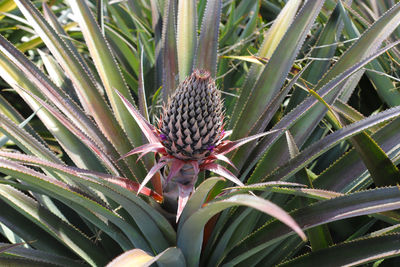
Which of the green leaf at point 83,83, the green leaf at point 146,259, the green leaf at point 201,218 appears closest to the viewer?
the green leaf at point 201,218

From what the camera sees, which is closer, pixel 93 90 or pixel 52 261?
pixel 52 261

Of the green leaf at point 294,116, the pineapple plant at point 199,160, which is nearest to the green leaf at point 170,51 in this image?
the pineapple plant at point 199,160

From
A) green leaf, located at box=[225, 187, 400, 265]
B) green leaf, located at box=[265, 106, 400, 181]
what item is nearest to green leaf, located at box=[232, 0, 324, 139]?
green leaf, located at box=[265, 106, 400, 181]

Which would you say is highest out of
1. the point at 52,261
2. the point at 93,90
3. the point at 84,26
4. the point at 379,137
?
the point at 84,26

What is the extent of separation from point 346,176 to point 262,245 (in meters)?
0.35

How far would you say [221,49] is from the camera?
→ 6.32 ft

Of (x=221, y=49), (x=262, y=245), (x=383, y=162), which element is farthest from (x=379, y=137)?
(x=221, y=49)

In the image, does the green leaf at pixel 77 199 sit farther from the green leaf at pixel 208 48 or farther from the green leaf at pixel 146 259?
the green leaf at pixel 208 48

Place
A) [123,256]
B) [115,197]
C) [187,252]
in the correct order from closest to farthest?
[123,256] → [115,197] → [187,252]

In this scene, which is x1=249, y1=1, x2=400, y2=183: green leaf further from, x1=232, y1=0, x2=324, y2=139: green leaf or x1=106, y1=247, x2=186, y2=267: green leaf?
x1=106, y1=247, x2=186, y2=267: green leaf

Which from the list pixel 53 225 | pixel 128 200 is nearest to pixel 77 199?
pixel 128 200

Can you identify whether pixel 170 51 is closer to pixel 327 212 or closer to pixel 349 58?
pixel 349 58

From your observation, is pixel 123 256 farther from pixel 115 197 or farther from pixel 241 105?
pixel 241 105

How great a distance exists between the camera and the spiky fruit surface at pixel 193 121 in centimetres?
104
